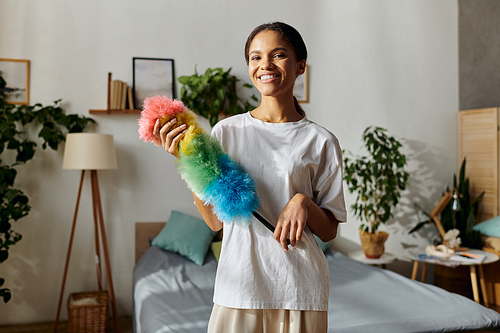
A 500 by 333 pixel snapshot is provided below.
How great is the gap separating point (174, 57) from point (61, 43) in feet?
2.99

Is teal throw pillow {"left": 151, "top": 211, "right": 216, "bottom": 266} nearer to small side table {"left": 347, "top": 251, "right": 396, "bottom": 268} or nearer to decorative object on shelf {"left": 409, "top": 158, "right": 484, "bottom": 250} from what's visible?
small side table {"left": 347, "top": 251, "right": 396, "bottom": 268}

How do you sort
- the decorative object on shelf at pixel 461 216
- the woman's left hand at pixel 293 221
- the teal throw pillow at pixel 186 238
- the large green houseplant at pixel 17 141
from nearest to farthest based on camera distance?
1. the woman's left hand at pixel 293 221
2. the large green houseplant at pixel 17 141
3. the teal throw pillow at pixel 186 238
4. the decorative object on shelf at pixel 461 216

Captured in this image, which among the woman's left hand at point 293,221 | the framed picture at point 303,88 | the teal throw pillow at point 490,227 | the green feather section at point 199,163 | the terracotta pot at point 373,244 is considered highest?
the framed picture at point 303,88

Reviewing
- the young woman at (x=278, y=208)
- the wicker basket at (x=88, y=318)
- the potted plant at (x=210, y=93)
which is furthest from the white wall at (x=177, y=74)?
the young woman at (x=278, y=208)

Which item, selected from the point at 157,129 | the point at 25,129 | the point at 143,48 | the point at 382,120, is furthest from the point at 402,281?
the point at 25,129

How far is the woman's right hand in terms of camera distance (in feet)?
3.02

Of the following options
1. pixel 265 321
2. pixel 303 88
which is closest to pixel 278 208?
pixel 265 321

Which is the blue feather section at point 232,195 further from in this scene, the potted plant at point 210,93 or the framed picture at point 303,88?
the framed picture at point 303,88

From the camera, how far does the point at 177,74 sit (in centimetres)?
360

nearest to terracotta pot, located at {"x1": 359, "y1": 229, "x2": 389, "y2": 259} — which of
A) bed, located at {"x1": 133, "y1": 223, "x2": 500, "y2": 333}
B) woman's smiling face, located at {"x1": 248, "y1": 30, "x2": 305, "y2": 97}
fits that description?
bed, located at {"x1": 133, "y1": 223, "x2": 500, "y2": 333}

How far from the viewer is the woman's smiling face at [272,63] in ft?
3.17

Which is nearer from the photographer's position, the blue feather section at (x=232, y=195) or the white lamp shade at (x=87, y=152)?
the blue feather section at (x=232, y=195)

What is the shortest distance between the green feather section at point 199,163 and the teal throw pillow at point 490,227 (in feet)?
11.9

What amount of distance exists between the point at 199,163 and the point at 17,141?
2734 millimetres
